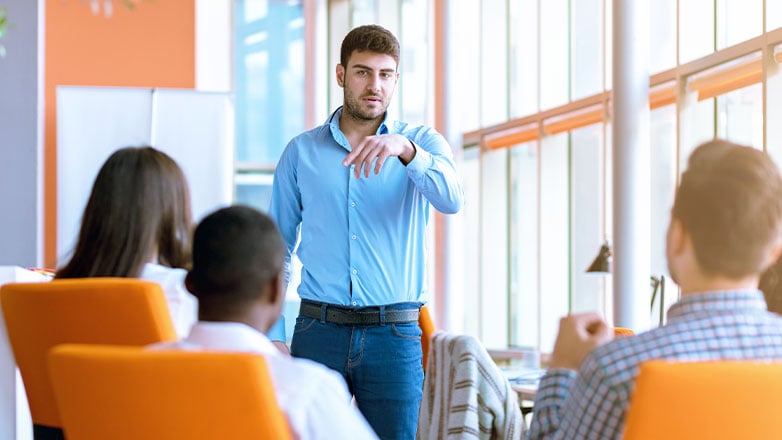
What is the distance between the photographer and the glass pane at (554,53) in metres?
8.07

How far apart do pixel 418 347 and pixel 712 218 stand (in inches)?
61.7

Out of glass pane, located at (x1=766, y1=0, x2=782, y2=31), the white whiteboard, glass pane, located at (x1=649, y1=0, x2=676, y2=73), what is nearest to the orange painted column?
the white whiteboard

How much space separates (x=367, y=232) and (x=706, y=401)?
175 cm

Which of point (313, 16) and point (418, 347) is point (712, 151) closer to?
point (418, 347)

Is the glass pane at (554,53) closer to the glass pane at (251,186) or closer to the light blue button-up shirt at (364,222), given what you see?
the glass pane at (251,186)

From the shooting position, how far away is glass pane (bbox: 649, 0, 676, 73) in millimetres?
6625

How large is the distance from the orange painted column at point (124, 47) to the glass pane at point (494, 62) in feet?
7.83

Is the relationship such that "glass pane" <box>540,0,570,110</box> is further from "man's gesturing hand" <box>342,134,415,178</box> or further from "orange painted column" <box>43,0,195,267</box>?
"man's gesturing hand" <box>342,134,415,178</box>

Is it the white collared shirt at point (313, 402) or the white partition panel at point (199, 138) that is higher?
the white partition panel at point (199, 138)

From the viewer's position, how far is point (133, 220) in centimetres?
248

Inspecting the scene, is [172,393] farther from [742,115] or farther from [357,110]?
[742,115]

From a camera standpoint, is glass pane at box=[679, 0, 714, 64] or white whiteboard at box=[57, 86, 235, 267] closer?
glass pane at box=[679, 0, 714, 64]

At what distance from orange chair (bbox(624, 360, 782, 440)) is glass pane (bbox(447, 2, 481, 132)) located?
7.93 metres

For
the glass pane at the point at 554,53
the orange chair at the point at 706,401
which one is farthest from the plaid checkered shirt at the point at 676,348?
the glass pane at the point at 554,53
